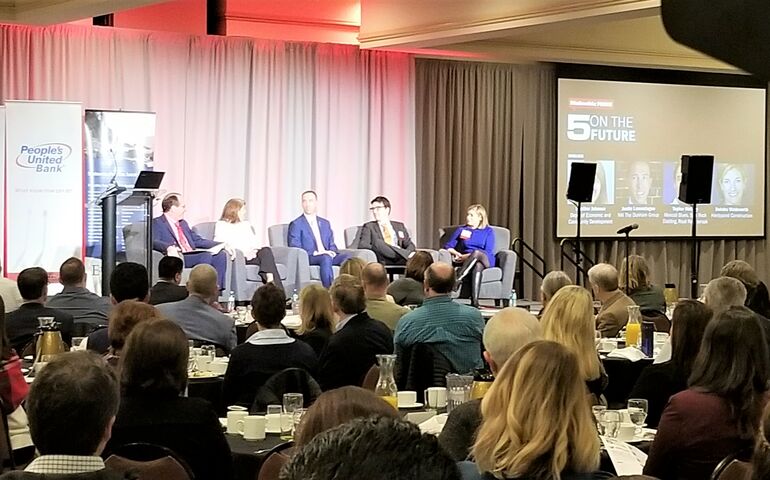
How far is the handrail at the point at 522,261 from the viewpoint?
13.9 meters

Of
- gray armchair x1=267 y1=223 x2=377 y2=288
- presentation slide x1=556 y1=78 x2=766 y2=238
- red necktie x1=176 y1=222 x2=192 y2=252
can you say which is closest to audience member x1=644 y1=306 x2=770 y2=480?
gray armchair x1=267 y1=223 x2=377 y2=288

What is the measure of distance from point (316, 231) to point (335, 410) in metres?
10.1

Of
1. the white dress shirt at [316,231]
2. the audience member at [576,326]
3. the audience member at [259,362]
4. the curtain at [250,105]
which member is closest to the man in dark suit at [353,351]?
the audience member at [259,362]

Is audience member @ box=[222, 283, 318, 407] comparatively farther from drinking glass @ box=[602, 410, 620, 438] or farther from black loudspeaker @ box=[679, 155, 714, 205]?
black loudspeaker @ box=[679, 155, 714, 205]

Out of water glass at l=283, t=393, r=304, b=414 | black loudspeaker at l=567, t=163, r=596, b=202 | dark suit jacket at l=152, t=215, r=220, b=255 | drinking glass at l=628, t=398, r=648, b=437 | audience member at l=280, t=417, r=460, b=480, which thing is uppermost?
black loudspeaker at l=567, t=163, r=596, b=202

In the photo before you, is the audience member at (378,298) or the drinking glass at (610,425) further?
the audience member at (378,298)

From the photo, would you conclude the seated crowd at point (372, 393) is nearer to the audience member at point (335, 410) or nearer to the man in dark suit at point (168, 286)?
the audience member at point (335, 410)

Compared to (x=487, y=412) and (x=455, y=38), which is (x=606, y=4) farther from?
(x=487, y=412)

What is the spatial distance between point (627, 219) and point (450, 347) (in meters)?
9.57

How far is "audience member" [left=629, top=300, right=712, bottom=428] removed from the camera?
168 inches

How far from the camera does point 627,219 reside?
14.6 meters

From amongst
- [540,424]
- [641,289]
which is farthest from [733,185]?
[540,424]

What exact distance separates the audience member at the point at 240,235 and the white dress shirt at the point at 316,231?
669 mm

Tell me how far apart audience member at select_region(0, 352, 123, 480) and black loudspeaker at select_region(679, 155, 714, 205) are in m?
10.6
